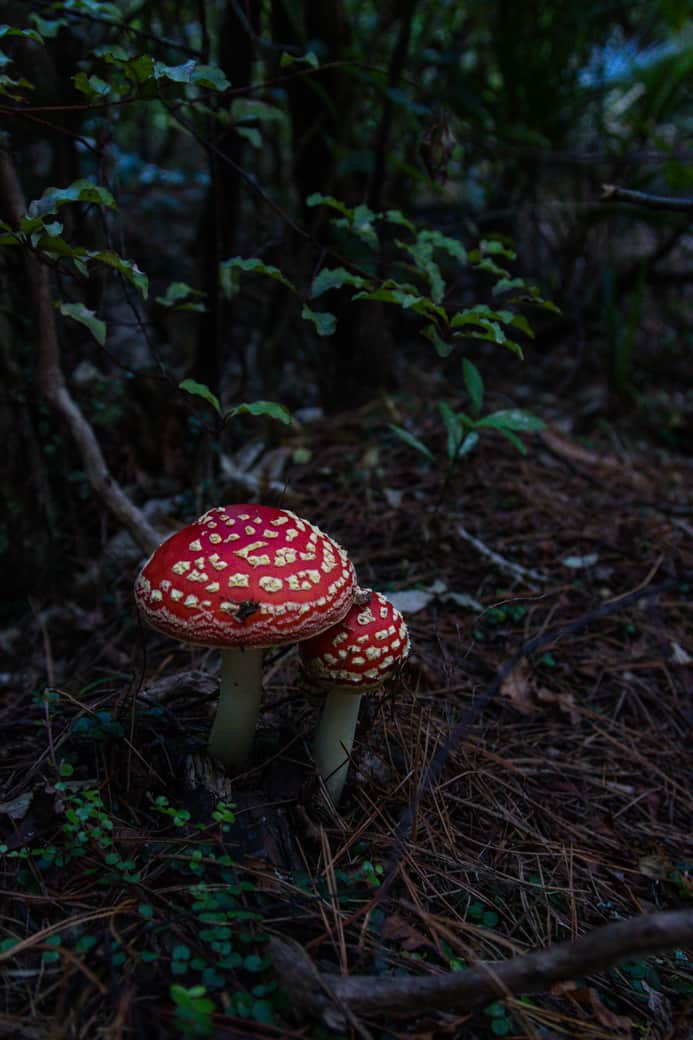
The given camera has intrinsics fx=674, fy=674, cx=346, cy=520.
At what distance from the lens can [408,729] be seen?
8.60ft

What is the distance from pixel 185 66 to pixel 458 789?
255cm

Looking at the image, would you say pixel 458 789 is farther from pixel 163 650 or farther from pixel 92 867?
pixel 163 650

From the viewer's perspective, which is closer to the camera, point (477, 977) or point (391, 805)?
point (477, 977)

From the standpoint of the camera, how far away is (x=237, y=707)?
225 cm

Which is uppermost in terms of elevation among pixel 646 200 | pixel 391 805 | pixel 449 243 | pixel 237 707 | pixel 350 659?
pixel 646 200

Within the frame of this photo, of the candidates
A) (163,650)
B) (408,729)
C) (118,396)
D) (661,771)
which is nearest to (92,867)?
(408,729)

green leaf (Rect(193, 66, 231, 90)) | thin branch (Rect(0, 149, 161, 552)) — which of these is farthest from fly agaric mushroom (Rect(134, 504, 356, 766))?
green leaf (Rect(193, 66, 231, 90))

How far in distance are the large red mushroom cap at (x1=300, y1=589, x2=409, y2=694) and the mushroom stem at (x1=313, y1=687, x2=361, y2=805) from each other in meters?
0.16

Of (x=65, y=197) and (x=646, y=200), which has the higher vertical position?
(x=646, y=200)

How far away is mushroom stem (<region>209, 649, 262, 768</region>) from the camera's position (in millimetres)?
2211

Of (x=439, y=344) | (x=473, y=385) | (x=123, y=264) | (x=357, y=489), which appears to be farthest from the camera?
(x=357, y=489)

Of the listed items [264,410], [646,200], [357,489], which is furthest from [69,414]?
[646,200]

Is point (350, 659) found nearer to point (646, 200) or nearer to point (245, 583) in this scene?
point (245, 583)

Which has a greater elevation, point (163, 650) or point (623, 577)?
point (623, 577)
